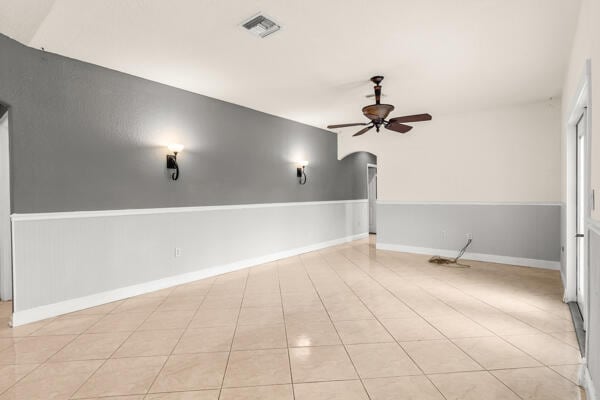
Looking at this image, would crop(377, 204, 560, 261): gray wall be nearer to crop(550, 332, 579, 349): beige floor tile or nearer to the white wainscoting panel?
the white wainscoting panel

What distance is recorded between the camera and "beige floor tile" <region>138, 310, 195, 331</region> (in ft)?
10.0

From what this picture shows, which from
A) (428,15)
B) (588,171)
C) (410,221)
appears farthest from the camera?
(410,221)

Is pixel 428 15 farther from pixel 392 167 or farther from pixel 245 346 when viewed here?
pixel 392 167

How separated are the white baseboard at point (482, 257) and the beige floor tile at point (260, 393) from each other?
5.06 metres

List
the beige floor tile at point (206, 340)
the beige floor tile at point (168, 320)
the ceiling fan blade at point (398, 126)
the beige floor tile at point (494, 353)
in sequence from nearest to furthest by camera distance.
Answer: the beige floor tile at point (494, 353) → the beige floor tile at point (206, 340) → the beige floor tile at point (168, 320) → the ceiling fan blade at point (398, 126)

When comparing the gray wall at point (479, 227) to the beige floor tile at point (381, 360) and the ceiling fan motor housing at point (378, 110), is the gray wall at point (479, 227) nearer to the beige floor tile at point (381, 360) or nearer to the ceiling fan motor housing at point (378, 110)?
the ceiling fan motor housing at point (378, 110)

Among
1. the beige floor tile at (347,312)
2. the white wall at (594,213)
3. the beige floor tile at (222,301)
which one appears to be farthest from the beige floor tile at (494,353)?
the beige floor tile at (222,301)

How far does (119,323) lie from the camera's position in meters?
3.15

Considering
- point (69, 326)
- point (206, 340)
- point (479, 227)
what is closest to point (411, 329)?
point (206, 340)

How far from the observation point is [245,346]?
2.63 m

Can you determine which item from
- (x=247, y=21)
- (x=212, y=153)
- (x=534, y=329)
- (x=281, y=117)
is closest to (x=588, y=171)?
(x=534, y=329)

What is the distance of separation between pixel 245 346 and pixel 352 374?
0.92 meters

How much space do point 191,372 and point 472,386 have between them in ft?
6.21

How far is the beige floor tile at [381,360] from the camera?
7.31ft
